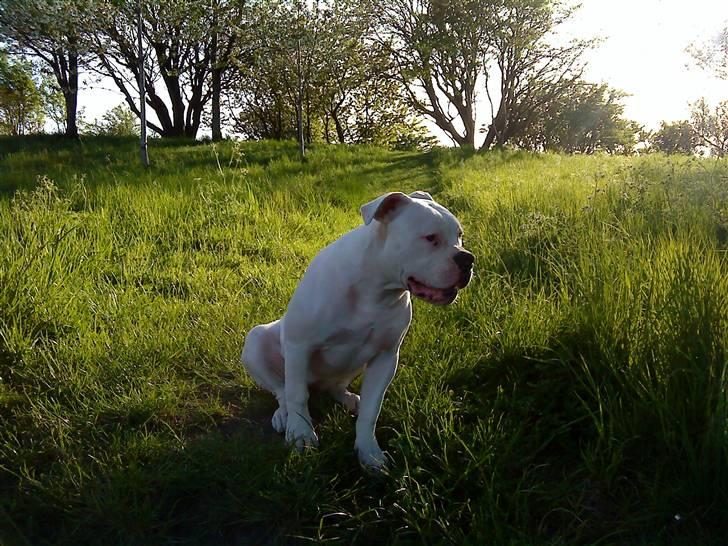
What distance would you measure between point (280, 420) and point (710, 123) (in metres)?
37.2

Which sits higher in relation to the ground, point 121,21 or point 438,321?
point 121,21

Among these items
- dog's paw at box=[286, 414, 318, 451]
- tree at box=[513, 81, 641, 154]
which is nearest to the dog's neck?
dog's paw at box=[286, 414, 318, 451]

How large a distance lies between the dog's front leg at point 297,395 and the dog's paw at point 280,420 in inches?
5.4

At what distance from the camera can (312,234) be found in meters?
6.01

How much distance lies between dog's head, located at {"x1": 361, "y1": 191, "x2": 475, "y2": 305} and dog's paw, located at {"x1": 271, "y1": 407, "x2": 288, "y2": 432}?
904 mm

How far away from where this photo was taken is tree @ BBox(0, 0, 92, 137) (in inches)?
497

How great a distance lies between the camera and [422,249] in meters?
2.31

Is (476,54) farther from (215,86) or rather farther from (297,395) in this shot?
(297,395)

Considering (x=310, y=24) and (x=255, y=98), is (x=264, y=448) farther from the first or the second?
(x=255, y=98)

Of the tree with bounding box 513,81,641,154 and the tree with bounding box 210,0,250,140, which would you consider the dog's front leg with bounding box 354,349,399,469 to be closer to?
the tree with bounding box 210,0,250,140

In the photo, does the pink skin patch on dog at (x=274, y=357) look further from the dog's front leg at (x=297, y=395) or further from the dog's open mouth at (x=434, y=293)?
the dog's open mouth at (x=434, y=293)

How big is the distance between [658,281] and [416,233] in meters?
1.24

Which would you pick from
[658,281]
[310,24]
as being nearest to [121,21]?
[310,24]

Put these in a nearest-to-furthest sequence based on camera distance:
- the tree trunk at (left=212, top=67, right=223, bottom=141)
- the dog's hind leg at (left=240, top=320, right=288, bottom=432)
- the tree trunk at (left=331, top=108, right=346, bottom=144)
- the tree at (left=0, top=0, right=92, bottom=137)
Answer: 1. the dog's hind leg at (left=240, top=320, right=288, bottom=432)
2. the tree at (left=0, top=0, right=92, bottom=137)
3. the tree trunk at (left=212, top=67, right=223, bottom=141)
4. the tree trunk at (left=331, top=108, right=346, bottom=144)
